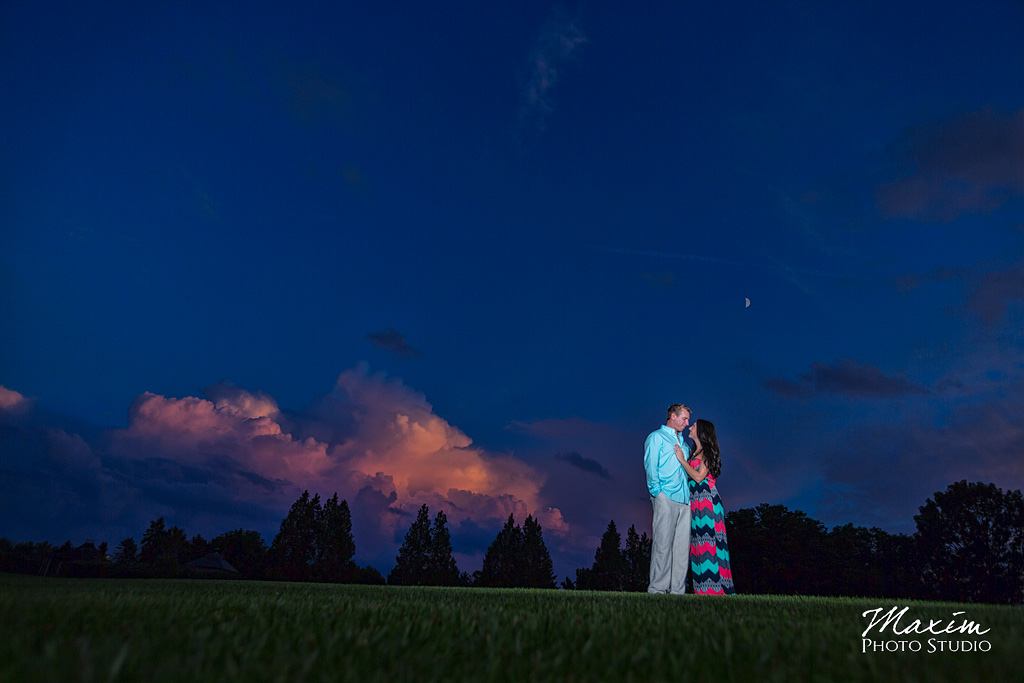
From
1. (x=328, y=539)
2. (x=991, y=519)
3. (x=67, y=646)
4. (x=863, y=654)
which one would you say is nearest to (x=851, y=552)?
(x=991, y=519)

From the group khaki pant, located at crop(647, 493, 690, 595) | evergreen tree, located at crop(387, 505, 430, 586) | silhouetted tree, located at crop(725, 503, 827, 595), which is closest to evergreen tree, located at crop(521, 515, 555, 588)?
evergreen tree, located at crop(387, 505, 430, 586)

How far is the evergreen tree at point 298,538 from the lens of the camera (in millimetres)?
57938

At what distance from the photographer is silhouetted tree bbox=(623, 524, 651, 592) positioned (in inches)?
2445

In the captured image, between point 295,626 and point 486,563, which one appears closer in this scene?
point 295,626

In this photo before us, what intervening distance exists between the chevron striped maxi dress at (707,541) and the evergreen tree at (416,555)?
2088 inches

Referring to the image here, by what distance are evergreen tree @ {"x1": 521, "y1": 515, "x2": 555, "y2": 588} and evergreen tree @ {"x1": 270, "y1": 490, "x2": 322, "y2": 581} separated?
22652 mm

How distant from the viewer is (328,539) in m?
59.4

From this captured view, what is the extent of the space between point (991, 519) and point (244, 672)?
139ft

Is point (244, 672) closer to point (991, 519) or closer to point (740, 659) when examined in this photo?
point (740, 659)

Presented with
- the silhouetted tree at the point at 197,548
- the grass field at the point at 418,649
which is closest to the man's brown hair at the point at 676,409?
the grass field at the point at 418,649

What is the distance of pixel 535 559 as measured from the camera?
64375 mm

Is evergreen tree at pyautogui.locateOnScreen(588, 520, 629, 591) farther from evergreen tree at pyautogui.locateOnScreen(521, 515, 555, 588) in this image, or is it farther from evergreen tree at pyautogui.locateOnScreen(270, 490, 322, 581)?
evergreen tree at pyautogui.locateOnScreen(270, 490, 322, 581)

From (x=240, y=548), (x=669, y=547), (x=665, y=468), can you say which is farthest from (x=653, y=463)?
(x=240, y=548)

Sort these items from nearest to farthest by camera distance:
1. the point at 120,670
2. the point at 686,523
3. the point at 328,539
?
the point at 120,670 → the point at 686,523 → the point at 328,539
